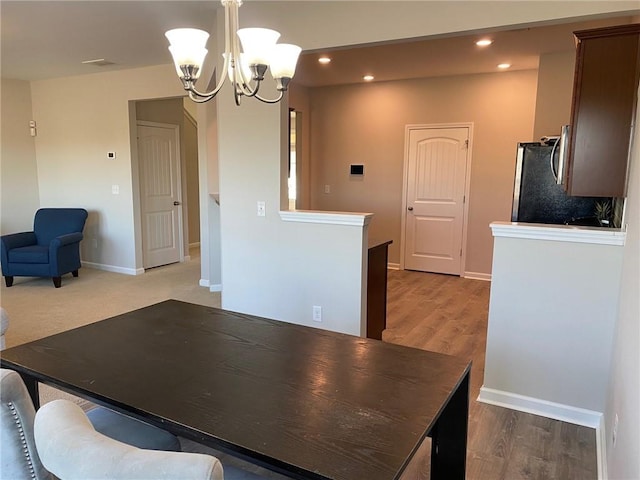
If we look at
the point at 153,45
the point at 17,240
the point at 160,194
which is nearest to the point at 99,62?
the point at 153,45

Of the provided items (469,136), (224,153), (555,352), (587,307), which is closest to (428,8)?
(224,153)

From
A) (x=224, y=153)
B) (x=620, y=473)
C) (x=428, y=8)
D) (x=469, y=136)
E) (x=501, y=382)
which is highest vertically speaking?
(x=428, y=8)

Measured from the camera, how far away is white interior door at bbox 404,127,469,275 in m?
6.01

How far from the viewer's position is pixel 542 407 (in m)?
2.59

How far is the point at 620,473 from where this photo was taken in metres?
1.59

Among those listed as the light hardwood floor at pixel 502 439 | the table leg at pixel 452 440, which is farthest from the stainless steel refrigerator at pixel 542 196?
the table leg at pixel 452 440

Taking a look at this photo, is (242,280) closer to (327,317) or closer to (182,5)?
(327,317)

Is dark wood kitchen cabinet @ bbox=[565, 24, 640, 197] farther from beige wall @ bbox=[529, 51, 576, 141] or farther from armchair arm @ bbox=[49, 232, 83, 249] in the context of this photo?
armchair arm @ bbox=[49, 232, 83, 249]

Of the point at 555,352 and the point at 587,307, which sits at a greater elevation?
the point at 587,307

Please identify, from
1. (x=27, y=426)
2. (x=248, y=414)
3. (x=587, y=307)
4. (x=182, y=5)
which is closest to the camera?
(x=27, y=426)

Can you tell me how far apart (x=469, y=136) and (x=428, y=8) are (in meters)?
3.36

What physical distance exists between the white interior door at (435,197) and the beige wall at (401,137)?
0.45 feet

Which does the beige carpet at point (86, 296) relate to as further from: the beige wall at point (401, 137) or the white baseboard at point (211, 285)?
the beige wall at point (401, 137)

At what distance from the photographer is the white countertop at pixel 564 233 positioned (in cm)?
233
